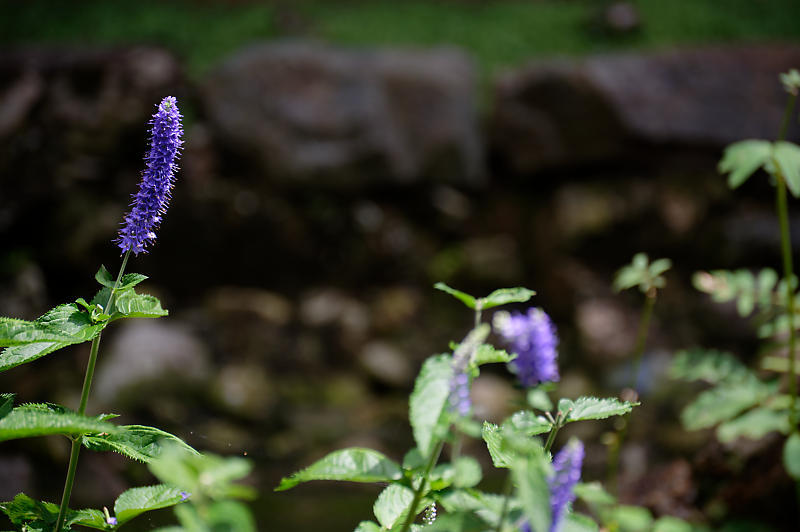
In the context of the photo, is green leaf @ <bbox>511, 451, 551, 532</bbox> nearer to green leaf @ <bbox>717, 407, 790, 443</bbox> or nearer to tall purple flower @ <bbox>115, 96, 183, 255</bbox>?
tall purple flower @ <bbox>115, 96, 183, 255</bbox>

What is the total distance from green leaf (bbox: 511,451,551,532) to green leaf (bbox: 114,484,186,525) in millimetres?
524

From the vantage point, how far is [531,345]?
0.64 metres

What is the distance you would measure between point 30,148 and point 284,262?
6.63 ft

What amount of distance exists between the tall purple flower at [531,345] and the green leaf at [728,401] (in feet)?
3.15

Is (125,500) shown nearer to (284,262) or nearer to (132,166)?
(284,262)

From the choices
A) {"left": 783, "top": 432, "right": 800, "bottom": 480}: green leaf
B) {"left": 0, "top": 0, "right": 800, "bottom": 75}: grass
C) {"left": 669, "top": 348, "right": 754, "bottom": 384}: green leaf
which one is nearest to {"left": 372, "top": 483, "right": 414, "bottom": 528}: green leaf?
{"left": 783, "top": 432, "right": 800, "bottom": 480}: green leaf

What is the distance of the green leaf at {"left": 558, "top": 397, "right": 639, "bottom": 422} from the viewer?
0.75 metres

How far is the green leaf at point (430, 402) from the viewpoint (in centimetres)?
63

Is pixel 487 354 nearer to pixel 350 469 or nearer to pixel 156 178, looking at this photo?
pixel 350 469

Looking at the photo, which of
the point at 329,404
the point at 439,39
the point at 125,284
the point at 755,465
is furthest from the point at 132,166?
the point at 755,465

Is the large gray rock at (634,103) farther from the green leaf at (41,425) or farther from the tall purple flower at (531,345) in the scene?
the green leaf at (41,425)

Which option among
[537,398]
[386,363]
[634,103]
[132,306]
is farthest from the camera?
[634,103]

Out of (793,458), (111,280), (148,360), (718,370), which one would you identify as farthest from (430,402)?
(148,360)

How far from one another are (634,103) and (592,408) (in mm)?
4536
